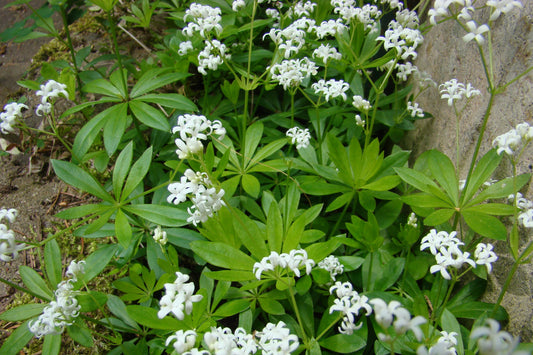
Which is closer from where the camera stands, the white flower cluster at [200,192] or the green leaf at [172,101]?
the white flower cluster at [200,192]

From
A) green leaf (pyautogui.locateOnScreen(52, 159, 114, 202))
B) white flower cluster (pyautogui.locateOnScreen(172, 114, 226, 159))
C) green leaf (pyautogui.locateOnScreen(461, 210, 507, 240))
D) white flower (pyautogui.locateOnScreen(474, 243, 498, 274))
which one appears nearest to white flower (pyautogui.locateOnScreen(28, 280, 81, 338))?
green leaf (pyautogui.locateOnScreen(52, 159, 114, 202))

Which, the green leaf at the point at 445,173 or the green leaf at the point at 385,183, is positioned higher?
the green leaf at the point at 445,173

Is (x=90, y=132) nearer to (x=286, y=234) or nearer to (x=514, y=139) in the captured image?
(x=286, y=234)

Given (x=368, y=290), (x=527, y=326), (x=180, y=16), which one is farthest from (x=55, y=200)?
(x=527, y=326)

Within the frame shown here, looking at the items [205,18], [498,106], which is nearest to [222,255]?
[205,18]

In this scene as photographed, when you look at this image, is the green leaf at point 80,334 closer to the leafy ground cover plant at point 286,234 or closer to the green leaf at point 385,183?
the leafy ground cover plant at point 286,234

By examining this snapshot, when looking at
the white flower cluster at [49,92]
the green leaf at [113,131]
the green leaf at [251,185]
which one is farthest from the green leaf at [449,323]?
the white flower cluster at [49,92]
